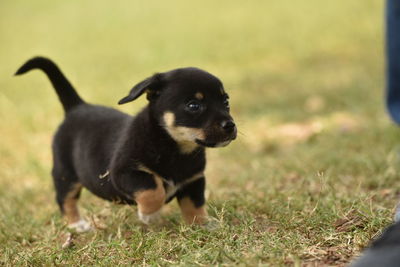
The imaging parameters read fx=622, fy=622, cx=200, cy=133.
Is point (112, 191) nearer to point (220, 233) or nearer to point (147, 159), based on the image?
point (147, 159)

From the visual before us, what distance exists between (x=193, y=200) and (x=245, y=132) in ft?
10.1

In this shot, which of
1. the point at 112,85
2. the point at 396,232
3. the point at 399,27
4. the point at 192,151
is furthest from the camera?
the point at 112,85

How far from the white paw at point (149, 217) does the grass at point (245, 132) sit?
0.05 m

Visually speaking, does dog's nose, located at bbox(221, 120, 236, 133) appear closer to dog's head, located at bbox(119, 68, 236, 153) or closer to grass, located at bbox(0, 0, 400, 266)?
dog's head, located at bbox(119, 68, 236, 153)

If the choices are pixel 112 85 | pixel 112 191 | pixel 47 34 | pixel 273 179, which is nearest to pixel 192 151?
pixel 112 191

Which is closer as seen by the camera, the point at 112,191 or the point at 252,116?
the point at 112,191

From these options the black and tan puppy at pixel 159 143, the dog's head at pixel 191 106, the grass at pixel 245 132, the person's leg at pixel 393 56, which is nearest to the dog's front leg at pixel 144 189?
the black and tan puppy at pixel 159 143

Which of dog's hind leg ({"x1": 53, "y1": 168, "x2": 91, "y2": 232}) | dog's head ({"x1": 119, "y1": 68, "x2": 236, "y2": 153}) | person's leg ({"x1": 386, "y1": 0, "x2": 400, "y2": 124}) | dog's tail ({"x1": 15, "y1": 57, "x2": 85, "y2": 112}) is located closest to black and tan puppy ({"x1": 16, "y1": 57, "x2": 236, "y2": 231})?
dog's head ({"x1": 119, "y1": 68, "x2": 236, "y2": 153})

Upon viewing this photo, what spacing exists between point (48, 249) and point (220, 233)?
3.08 feet

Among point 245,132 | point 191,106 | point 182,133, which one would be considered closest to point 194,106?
point 191,106

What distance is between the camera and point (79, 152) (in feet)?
12.7

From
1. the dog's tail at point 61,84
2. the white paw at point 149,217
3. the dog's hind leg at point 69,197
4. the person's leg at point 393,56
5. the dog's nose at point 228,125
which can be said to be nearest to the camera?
the dog's nose at point 228,125

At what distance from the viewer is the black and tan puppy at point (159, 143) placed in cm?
327

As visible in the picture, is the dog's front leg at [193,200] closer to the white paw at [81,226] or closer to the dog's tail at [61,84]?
the white paw at [81,226]
